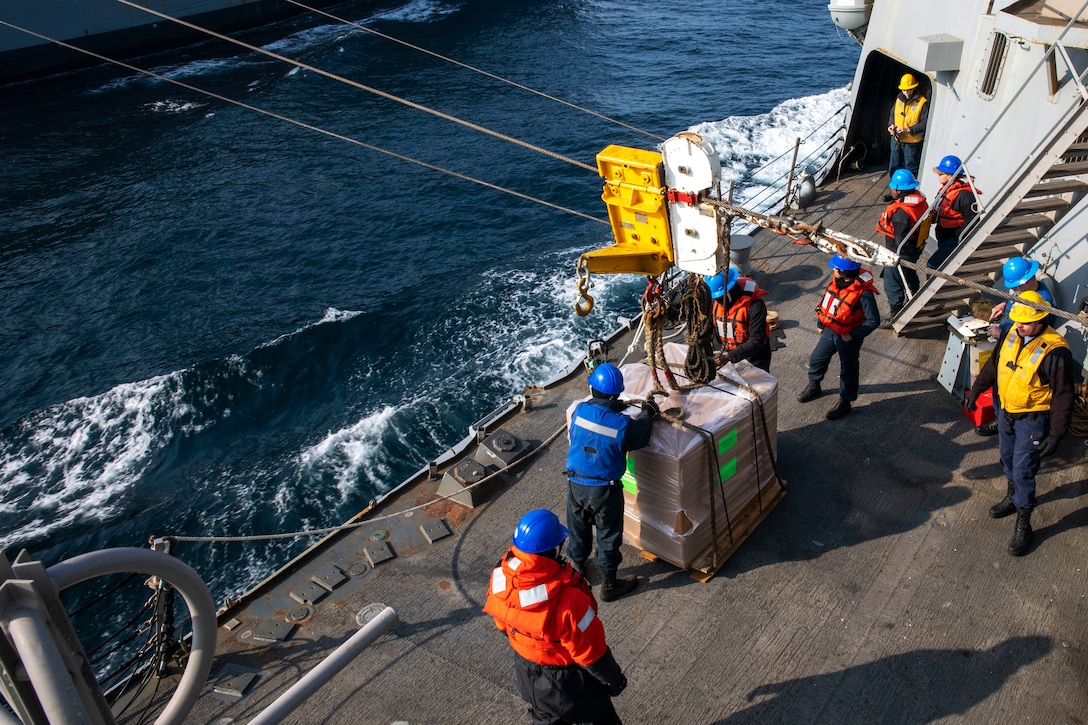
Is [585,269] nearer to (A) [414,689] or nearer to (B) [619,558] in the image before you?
(B) [619,558]

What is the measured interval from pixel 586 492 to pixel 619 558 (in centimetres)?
71

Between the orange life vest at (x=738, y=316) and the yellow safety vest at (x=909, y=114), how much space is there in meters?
5.77

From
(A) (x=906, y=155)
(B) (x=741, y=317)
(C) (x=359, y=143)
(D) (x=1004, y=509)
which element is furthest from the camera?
(C) (x=359, y=143)

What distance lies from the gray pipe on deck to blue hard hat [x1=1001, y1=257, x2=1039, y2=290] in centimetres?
604

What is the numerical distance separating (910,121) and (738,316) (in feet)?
20.1

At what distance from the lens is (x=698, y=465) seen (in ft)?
19.4

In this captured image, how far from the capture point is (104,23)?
34000 mm

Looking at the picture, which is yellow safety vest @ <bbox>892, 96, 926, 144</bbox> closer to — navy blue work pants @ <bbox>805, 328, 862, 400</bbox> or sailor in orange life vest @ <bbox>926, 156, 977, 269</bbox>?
sailor in orange life vest @ <bbox>926, 156, 977, 269</bbox>

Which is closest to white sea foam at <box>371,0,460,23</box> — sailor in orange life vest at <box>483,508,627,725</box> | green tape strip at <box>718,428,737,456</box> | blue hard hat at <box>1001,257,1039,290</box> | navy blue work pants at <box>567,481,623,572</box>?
blue hard hat at <box>1001,257,1039,290</box>

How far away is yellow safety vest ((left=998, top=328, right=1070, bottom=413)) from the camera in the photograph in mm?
5914

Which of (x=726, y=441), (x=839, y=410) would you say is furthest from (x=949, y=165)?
(x=726, y=441)

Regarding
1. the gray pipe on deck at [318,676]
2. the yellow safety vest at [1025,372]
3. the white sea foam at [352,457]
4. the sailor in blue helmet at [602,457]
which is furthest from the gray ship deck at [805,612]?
the white sea foam at [352,457]

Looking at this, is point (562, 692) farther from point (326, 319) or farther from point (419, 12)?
point (419, 12)

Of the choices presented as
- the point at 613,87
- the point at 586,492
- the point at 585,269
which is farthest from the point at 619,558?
the point at 613,87
